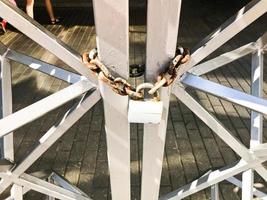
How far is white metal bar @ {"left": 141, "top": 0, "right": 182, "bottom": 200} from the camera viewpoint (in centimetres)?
74

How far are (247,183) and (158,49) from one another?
0.60 m

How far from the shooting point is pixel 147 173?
41.2 inches

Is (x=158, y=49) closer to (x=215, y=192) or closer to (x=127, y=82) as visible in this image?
(x=127, y=82)

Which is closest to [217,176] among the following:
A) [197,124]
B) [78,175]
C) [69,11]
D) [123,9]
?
[123,9]

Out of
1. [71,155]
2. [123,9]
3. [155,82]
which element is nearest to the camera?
[123,9]

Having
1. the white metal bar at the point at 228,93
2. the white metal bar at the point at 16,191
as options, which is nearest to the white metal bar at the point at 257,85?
the white metal bar at the point at 228,93

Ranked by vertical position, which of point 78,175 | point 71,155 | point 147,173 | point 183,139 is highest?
point 183,139

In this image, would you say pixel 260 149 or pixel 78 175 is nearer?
pixel 260 149

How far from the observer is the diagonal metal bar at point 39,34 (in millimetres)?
790

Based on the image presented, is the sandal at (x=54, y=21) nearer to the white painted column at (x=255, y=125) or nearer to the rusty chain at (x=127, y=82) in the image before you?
the white painted column at (x=255, y=125)

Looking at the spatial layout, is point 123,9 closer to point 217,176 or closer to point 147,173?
point 147,173

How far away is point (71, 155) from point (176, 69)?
174cm

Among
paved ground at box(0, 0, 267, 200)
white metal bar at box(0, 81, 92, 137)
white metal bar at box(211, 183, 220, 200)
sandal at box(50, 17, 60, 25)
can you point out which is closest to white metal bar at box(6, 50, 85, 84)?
white metal bar at box(0, 81, 92, 137)

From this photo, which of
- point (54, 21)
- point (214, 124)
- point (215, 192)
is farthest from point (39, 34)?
point (54, 21)
